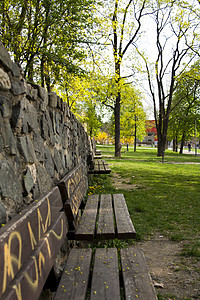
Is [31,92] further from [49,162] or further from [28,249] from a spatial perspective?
[28,249]

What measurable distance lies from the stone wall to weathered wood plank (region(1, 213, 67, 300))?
25cm

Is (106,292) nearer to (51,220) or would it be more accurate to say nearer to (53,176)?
(51,220)

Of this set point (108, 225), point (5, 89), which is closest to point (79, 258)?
point (108, 225)

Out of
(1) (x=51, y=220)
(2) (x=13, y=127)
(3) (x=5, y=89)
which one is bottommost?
(1) (x=51, y=220)

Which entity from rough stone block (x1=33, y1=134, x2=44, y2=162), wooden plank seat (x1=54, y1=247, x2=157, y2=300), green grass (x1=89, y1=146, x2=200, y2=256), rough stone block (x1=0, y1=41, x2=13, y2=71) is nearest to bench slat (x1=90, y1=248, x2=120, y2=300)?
wooden plank seat (x1=54, y1=247, x2=157, y2=300)

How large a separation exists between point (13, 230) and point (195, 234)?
3.42 m

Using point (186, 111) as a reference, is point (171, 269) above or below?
below

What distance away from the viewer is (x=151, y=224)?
4.49 m

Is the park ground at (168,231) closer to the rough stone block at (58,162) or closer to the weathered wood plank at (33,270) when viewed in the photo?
the weathered wood plank at (33,270)

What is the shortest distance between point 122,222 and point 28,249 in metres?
1.53

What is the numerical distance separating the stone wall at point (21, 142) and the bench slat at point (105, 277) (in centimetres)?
71

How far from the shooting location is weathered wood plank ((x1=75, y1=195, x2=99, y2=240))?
2.51 metres

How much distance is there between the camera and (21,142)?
176 cm

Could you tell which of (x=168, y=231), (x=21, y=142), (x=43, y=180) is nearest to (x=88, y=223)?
(x=43, y=180)
